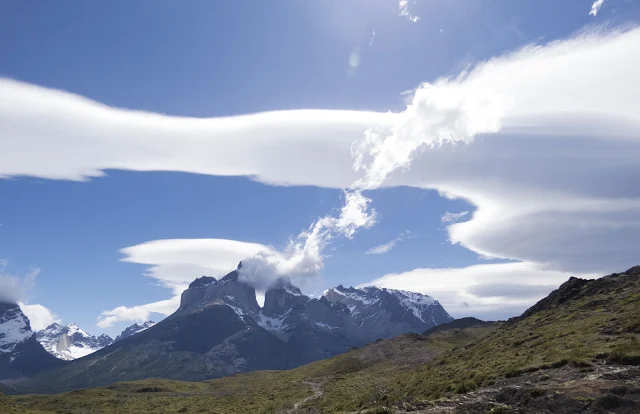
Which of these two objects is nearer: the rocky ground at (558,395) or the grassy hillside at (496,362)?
the rocky ground at (558,395)

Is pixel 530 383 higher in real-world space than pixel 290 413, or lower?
higher

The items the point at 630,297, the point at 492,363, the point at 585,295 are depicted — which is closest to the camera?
the point at 492,363

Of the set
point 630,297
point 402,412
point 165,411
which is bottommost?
point 165,411

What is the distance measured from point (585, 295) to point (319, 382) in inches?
2371

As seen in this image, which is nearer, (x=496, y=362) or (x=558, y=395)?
(x=558, y=395)

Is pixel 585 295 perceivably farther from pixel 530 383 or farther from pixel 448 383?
pixel 530 383

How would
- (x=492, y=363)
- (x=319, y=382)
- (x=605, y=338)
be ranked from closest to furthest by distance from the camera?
1. (x=605, y=338)
2. (x=492, y=363)
3. (x=319, y=382)

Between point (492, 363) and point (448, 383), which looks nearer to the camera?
point (448, 383)

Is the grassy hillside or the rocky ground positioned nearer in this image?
the rocky ground

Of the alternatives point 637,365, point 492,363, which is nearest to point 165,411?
point 492,363

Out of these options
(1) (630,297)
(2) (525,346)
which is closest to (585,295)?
(1) (630,297)

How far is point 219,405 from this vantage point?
259ft

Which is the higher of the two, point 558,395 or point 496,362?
point 496,362

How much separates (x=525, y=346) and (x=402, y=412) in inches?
1002
